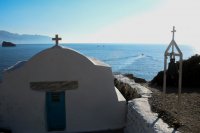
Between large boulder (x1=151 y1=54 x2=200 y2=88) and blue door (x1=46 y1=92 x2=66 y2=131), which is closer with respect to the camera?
blue door (x1=46 y1=92 x2=66 y2=131)

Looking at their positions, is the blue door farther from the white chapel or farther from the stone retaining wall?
the stone retaining wall

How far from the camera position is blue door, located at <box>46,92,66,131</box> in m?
10.7

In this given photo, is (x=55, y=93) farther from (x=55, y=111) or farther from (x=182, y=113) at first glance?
(x=182, y=113)

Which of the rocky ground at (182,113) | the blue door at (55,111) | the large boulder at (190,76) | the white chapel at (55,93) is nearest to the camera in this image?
the rocky ground at (182,113)

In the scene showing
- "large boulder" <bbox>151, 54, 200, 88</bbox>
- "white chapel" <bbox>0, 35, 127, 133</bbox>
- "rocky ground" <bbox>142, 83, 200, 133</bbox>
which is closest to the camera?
"rocky ground" <bbox>142, 83, 200, 133</bbox>

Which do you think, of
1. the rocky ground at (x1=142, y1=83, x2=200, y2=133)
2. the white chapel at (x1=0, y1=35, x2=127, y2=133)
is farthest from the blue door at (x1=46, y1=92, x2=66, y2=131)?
the rocky ground at (x1=142, y1=83, x2=200, y2=133)

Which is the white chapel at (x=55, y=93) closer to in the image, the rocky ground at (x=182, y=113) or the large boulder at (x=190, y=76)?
the rocky ground at (x=182, y=113)

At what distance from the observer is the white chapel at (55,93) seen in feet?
34.6

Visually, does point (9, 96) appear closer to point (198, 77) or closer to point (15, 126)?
point (15, 126)

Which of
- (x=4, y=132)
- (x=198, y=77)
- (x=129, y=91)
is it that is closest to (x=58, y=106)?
(x=4, y=132)

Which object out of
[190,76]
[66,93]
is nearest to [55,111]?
[66,93]

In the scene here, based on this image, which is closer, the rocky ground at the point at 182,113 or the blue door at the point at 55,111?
the rocky ground at the point at 182,113

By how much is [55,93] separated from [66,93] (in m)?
0.44

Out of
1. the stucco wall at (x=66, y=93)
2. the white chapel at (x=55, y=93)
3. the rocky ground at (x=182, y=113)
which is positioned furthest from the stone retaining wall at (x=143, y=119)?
the white chapel at (x=55, y=93)
